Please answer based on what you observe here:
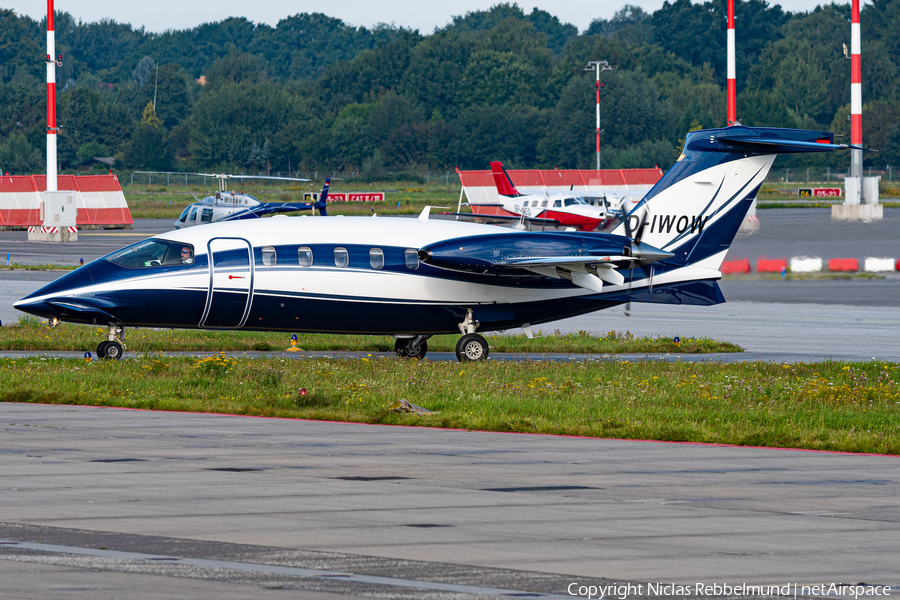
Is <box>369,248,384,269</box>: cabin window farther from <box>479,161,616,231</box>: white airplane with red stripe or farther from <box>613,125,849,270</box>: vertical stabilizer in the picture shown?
<box>479,161,616,231</box>: white airplane with red stripe

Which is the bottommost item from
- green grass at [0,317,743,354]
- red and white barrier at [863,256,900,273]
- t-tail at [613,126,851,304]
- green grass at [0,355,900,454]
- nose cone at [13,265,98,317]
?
green grass at [0,355,900,454]

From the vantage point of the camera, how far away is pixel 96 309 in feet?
84.7

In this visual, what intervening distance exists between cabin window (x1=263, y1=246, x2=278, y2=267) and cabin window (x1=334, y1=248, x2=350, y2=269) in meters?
1.43

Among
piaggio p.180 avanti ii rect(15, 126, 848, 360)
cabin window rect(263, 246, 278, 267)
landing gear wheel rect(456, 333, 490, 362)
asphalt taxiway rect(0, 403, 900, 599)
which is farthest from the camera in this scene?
landing gear wheel rect(456, 333, 490, 362)

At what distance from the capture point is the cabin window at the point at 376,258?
2753 centimetres

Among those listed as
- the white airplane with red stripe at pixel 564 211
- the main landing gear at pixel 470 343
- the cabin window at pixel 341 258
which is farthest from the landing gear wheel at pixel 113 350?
the white airplane with red stripe at pixel 564 211

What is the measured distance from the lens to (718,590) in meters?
9.18

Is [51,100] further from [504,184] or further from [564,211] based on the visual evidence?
[564,211]

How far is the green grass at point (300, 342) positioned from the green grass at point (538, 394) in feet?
14.1

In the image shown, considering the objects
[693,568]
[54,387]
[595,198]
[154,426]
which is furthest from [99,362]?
[595,198]

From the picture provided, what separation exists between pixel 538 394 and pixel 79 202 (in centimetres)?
6649

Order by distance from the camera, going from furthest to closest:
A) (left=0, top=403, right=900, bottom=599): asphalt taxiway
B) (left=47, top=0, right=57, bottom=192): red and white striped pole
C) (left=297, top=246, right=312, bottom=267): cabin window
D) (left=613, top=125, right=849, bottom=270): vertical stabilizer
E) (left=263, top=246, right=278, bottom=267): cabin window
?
1. (left=47, top=0, right=57, bottom=192): red and white striped pole
2. (left=613, top=125, right=849, bottom=270): vertical stabilizer
3. (left=297, top=246, right=312, bottom=267): cabin window
4. (left=263, top=246, right=278, bottom=267): cabin window
5. (left=0, top=403, right=900, bottom=599): asphalt taxiway

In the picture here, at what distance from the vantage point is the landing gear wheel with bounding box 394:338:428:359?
29641 mm

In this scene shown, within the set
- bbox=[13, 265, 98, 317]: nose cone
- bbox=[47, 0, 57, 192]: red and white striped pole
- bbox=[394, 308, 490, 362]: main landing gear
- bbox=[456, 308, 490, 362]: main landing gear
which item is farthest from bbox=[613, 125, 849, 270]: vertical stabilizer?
bbox=[47, 0, 57, 192]: red and white striped pole
